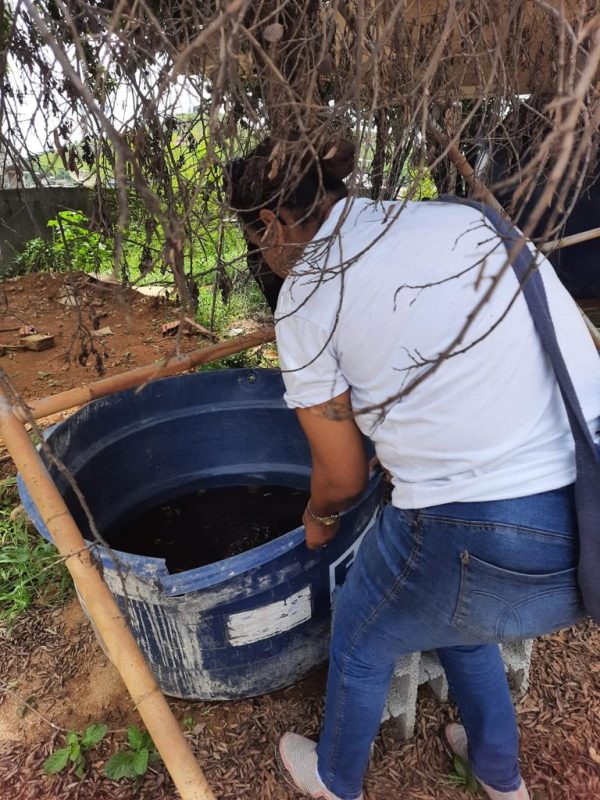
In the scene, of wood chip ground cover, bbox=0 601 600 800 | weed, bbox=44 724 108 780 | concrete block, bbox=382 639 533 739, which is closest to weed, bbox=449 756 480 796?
wood chip ground cover, bbox=0 601 600 800

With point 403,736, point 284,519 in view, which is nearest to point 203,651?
point 403,736

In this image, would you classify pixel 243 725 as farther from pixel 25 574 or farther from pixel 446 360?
pixel 446 360

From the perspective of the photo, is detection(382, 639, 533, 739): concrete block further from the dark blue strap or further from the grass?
the grass

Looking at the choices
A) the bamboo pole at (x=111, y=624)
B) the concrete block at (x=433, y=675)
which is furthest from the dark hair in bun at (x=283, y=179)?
the concrete block at (x=433, y=675)

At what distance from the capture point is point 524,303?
1.06 metres

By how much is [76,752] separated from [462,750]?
1.16 metres

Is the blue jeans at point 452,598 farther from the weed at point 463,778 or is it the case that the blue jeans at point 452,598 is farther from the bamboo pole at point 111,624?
the bamboo pole at point 111,624

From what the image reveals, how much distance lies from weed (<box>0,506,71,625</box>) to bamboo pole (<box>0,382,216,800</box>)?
3.47 feet

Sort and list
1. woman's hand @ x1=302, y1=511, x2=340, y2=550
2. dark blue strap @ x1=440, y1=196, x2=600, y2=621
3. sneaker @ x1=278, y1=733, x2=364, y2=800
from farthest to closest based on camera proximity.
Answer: sneaker @ x1=278, y1=733, x2=364, y2=800 < woman's hand @ x1=302, y1=511, x2=340, y2=550 < dark blue strap @ x1=440, y1=196, x2=600, y2=621

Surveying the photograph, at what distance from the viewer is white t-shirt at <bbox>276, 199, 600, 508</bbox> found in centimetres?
103

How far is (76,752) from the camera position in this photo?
1774mm

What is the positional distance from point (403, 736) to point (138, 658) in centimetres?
103

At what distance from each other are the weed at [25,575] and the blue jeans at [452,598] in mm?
1301

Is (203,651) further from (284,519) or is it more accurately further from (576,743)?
(576,743)
